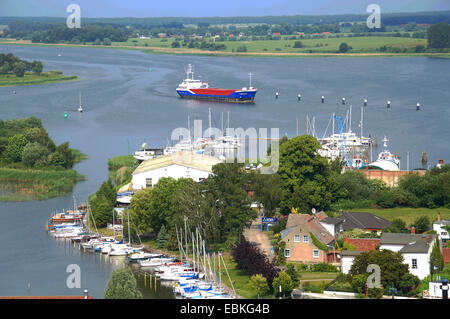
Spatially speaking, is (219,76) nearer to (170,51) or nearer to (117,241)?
(170,51)

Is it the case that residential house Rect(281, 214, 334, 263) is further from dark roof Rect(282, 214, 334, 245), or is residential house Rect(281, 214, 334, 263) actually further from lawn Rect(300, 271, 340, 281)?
lawn Rect(300, 271, 340, 281)

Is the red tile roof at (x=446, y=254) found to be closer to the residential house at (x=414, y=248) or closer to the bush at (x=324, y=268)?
the residential house at (x=414, y=248)

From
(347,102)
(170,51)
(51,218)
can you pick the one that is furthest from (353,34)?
(51,218)

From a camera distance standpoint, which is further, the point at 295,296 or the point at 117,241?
the point at 117,241

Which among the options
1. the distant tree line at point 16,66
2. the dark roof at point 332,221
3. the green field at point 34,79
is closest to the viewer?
the dark roof at point 332,221

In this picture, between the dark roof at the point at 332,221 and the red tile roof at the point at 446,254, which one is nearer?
the red tile roof at the point at 446,254

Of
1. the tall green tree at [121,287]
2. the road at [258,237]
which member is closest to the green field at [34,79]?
the road at [258,237]

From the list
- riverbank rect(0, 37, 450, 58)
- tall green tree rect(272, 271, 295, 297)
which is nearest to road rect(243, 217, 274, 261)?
tall green tree rect(272, 271, 295, 297)
